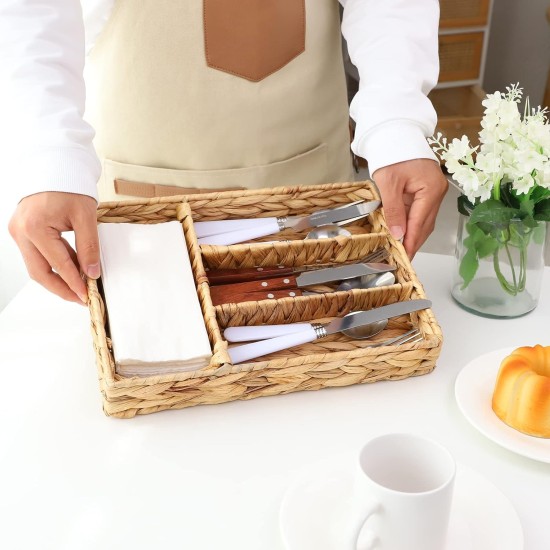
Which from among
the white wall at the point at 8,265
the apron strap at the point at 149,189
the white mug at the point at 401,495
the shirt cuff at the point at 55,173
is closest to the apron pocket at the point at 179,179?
the apron strap at the point at 149,189

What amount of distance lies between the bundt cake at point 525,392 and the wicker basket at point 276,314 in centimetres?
9

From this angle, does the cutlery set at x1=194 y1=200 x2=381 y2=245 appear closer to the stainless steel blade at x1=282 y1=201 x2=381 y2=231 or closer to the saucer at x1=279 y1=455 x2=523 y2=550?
the stainless steel blade at x1=282 y1=201 x2=381 y2=231

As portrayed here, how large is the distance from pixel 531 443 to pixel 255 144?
71 cm

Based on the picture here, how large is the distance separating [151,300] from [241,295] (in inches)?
4.5

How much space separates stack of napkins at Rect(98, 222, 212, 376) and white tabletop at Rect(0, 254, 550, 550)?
0.22 feet

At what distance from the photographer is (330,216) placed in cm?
108

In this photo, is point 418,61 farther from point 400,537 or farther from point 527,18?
point 527,18

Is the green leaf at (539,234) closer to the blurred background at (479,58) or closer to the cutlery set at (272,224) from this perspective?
the cutlery set at (272,224)

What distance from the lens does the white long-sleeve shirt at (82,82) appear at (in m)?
0.98

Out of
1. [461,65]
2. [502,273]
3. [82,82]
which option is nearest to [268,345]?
[502,273]

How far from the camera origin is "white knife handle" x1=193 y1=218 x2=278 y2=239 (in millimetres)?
1036

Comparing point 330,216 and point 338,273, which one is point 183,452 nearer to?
point 338,273

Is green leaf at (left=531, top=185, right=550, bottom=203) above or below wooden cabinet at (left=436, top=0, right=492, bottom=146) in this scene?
above

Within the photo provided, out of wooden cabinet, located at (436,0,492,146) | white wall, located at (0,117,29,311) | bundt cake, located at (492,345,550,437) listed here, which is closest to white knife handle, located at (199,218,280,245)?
→ bundt cake, located at (492,345,550,437)
